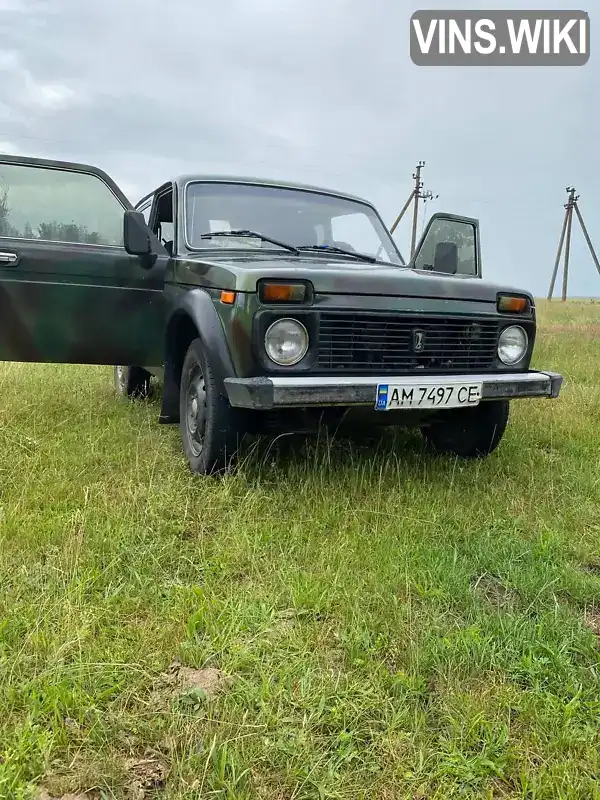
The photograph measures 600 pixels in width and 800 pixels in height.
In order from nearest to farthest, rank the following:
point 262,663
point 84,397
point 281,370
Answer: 1. point 262,663
2. point 281,370
3. point 84,397

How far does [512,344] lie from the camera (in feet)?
11.6

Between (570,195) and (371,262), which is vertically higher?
(570,195)

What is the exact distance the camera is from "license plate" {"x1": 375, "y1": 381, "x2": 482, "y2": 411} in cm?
295

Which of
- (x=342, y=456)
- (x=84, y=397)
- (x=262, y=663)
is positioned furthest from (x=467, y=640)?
(x=84, y=397)

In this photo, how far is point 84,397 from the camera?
5.64 meters

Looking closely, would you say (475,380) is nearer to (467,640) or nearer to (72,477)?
(467,640)

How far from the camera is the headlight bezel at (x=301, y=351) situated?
2875 mm

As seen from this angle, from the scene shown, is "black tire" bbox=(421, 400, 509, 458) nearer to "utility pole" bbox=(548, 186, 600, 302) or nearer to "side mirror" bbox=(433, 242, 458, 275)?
"side mirror" bbox=(433, 242, 458, 275)

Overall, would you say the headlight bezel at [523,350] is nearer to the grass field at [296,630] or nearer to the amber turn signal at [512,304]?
the amber turn signal at [512,304]

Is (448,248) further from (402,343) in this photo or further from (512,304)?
(402,343)

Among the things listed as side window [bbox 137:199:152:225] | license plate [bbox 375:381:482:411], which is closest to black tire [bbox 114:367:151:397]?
side window [bbox 137:199:152:225]

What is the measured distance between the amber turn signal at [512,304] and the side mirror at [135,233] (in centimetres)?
201

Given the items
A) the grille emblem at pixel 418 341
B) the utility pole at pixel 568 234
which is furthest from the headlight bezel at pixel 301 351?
the utility pole at pixel 568 234

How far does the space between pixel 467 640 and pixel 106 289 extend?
9.47 feet
